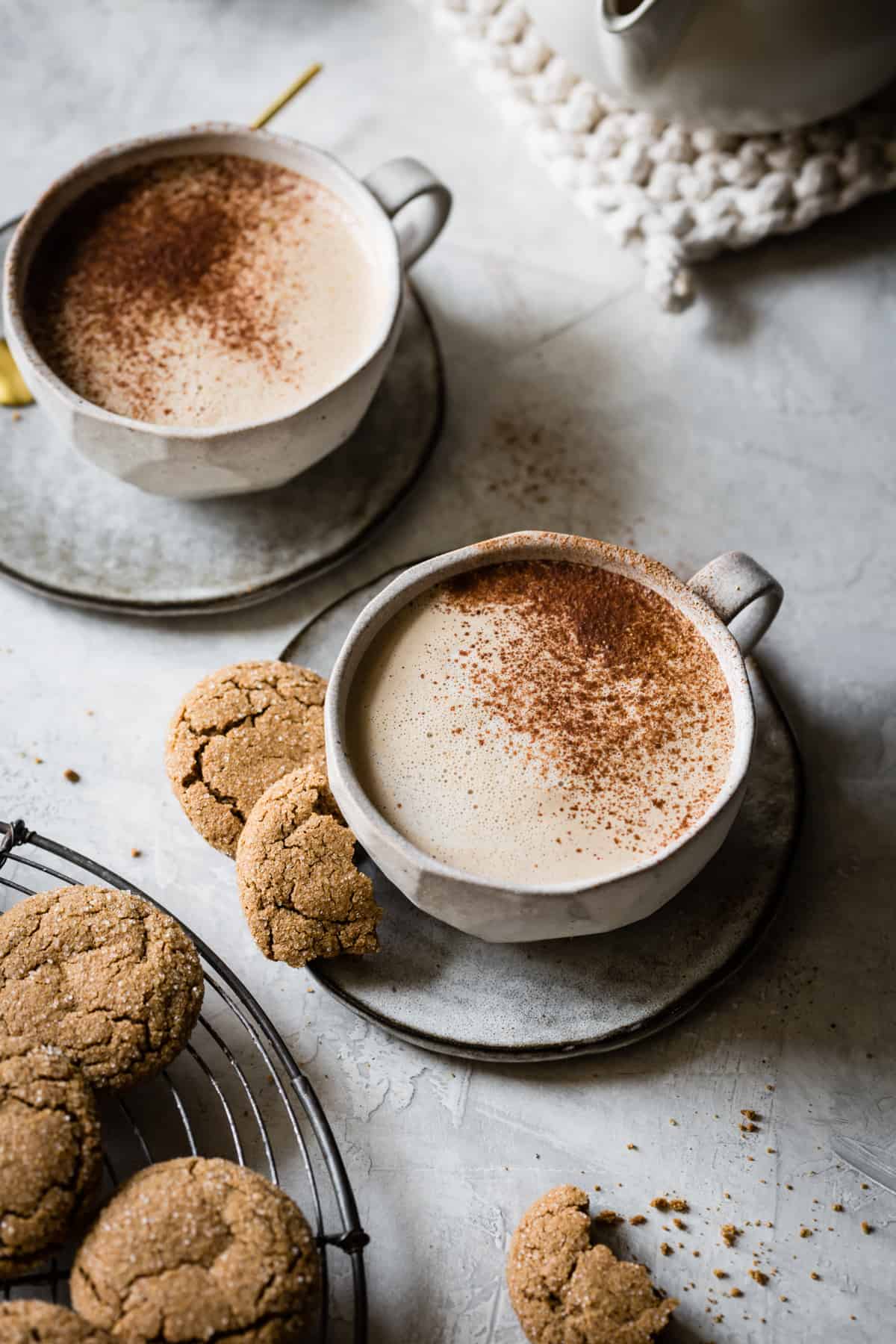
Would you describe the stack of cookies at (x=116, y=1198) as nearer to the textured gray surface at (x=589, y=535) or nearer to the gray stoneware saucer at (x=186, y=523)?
the textured gray surface at (x=589, y=535)

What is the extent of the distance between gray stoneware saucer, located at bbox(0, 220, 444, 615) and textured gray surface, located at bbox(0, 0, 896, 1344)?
0.04 m

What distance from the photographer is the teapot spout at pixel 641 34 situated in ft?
4.17

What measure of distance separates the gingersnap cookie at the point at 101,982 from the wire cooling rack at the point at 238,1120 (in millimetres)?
48

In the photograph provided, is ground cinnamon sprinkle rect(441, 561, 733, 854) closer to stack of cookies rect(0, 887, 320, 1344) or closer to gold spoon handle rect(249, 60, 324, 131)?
stack of cookies rect(0, 887, 320, 1344)

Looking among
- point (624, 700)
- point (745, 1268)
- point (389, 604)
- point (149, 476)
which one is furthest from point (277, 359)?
point (745, 1268)

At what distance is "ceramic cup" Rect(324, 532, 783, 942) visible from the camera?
101 cm

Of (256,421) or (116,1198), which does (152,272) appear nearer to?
(256,421)

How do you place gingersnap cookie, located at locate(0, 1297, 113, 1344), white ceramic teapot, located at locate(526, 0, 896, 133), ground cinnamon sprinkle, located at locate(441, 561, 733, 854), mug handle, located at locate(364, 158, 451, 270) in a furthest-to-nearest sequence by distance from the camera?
mug handle, located at locate(364, 158, 451, 270) → white ceramic teapot, located at locate(526, 0, 896, 133) → ground cinnamon sprinkle, located at locate(441, 561, 733, 854) → gingersnap cookie, located at locate(0, 1297, 113, 1344)

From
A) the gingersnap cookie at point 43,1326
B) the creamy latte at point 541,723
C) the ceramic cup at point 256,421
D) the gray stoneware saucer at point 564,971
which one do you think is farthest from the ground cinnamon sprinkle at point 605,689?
the gingersnap cookie at point 43,1326

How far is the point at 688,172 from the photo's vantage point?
1625 millimetres

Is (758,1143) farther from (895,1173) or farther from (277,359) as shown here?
(277,359)

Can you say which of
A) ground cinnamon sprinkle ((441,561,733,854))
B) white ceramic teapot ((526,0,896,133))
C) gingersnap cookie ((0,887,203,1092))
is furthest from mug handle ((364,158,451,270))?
gingersnap cookie ((0,887,203,1092))

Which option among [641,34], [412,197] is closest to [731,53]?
[641,34]

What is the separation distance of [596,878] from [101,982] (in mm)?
425
